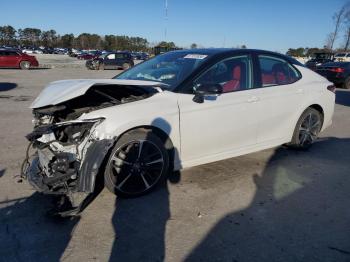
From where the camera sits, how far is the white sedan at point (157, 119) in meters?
3.49

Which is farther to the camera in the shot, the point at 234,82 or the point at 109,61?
the point at 109,61

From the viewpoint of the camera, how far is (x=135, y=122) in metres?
3.66

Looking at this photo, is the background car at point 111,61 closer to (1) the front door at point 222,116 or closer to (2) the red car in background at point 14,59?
(2) the red car in background at point 14,59

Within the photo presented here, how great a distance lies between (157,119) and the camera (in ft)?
12.4

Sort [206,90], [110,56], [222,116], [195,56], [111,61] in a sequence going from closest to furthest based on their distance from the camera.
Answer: [206,90] → [222,116] → [195,56] → [110,56] → [111,61]

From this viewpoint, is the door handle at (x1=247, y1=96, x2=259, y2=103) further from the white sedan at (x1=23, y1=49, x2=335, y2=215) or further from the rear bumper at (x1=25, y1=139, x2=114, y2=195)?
the rear bumper at (x1=25, y1=139, x2=114, y2=195)

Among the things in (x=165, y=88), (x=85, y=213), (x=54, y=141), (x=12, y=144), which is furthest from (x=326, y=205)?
(x=12, y=144)

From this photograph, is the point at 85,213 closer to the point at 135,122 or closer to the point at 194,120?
the point at 135,122

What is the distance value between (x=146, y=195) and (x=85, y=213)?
745 mm

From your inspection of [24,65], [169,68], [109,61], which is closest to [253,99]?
[169,68]

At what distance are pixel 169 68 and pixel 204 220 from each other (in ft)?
7.00

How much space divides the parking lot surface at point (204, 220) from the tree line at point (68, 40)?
110 metres

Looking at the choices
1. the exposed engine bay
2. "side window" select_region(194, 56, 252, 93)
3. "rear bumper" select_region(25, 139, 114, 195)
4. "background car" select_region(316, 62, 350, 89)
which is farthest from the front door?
"background car" select_region(316, 62, 350, 89)

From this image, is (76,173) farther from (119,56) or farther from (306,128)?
(119,56)
